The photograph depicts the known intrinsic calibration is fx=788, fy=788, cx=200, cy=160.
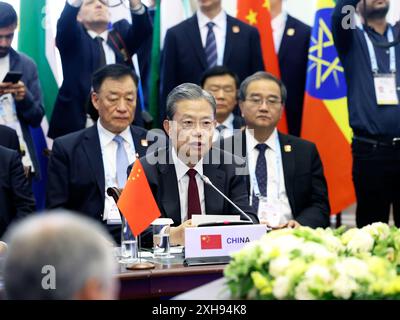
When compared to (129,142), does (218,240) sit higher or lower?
lower

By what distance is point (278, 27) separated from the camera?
6.19 m

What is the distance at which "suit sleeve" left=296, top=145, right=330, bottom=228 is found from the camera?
188 inches

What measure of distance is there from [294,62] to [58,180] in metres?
2.30

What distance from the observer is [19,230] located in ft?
4.63

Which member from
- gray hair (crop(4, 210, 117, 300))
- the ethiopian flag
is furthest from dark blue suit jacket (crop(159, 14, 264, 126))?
gray hair (crop(4, 210, 117, 300))

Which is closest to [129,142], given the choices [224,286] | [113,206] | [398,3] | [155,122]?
[113,206]

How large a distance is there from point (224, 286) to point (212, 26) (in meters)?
3.77

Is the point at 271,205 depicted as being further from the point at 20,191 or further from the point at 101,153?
the point at 20,191

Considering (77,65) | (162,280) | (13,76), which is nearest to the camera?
(162,280)

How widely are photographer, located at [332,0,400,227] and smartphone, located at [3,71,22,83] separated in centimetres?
211

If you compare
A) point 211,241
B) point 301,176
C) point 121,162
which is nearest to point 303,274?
point 211,241

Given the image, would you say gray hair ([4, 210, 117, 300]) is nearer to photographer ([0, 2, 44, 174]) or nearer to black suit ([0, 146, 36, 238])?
black suit ([0, 146, 36, 238])

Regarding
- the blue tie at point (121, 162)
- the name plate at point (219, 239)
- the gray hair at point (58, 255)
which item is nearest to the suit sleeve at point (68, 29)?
the blue tie at point (121, 162)

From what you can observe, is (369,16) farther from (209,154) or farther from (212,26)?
(209,154)
